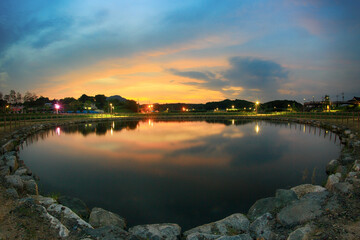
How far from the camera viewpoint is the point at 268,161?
13.8 m

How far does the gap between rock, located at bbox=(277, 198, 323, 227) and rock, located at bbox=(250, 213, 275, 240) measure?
271 millimetres

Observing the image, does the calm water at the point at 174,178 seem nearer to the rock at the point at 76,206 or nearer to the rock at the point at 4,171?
the rock at the point at 76,206

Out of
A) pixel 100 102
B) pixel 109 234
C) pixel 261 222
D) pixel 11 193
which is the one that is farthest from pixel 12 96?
pixel 261 222

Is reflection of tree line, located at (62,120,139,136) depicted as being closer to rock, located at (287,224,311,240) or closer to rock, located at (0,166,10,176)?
rock, located at (0,166,10,176)

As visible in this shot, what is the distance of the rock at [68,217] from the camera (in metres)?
4.93

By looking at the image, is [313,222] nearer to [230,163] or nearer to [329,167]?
[329,167]

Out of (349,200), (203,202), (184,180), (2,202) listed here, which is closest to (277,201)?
(349,200)

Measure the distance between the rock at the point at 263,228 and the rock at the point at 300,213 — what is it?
10.7 inches

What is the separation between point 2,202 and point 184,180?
6.76 m

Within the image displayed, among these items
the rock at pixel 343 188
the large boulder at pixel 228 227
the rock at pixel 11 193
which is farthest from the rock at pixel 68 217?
the rock at pixel 343 188

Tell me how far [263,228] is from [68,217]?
4760 millimetres

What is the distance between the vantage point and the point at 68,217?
517 centimetres

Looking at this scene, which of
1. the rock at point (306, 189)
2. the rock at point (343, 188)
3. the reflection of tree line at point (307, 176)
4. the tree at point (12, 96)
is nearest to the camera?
the rock at point (343, 188)

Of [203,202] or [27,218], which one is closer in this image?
[27,218]
